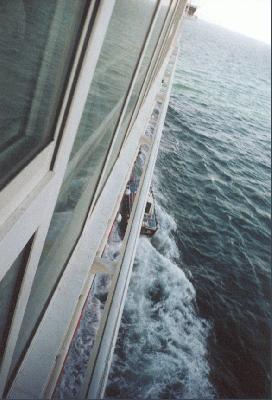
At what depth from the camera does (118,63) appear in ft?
7.18

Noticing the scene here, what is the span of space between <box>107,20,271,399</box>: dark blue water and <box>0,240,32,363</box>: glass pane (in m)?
7.49

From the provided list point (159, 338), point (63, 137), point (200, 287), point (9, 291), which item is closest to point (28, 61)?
point (63, 137)

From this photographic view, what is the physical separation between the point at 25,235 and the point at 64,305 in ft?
4.59

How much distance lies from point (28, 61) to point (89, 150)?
120 centimetres

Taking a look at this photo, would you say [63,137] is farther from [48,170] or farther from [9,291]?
[9,291]

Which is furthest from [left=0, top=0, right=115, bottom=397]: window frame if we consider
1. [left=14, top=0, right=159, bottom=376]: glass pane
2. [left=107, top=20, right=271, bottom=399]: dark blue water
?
[left=107, top=20, right=271, bottom=399]: dark blue water

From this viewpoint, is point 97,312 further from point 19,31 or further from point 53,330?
point 19,31

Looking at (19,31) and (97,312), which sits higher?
(19,31)

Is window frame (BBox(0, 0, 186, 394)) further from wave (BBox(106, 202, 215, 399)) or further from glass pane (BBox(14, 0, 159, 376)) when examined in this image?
wave (BBox(106, 202, 215, 399))

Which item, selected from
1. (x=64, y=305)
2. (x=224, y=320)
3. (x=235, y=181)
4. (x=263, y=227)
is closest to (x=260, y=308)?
(x=224, y=320)

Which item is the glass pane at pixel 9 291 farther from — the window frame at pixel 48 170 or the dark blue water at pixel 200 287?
the dark blue water at pixel 200 287

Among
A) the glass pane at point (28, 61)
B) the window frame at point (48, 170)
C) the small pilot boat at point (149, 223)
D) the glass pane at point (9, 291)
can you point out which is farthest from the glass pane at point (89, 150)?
the small pilot boat at point (149, 223)

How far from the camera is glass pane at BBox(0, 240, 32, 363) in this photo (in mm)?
1262

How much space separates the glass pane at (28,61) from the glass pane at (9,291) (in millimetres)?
440
